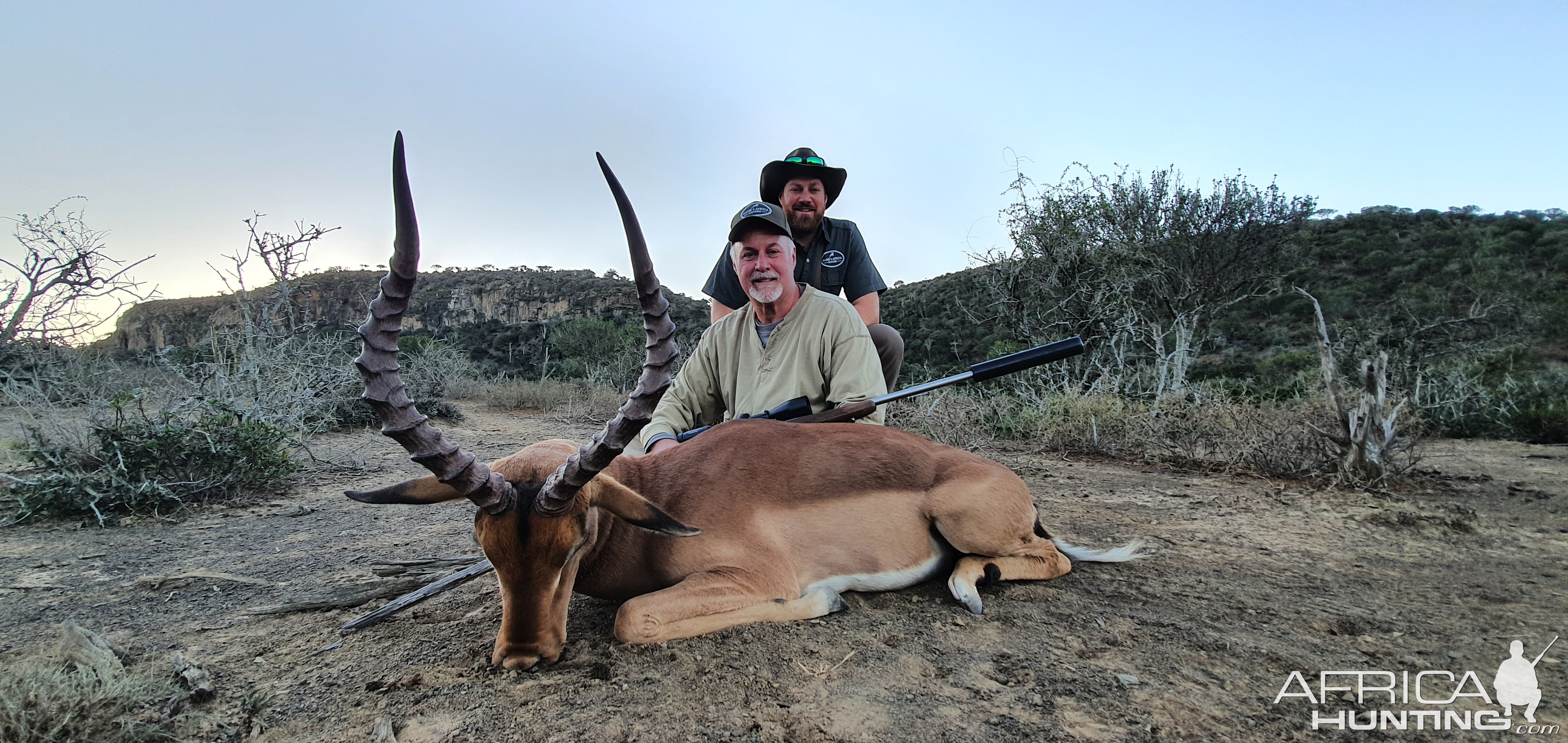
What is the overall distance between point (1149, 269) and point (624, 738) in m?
13.5

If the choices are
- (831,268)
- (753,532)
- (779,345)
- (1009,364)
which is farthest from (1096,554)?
(831,268)

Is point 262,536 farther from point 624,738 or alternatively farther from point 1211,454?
point 1211,454

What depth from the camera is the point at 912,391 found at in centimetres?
444

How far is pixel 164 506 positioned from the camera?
5.49m

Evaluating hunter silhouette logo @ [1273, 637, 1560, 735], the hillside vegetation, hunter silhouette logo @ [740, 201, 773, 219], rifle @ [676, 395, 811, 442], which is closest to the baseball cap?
hunter silhouette logo @ [740, 201, 773, 219]

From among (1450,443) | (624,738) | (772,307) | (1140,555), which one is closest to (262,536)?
(772,307)

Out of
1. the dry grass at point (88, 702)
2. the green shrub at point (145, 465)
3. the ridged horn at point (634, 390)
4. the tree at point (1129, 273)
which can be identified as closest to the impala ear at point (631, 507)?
the ridged horn at point (634, 390)

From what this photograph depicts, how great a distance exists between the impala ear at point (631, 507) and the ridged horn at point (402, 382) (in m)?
0.33

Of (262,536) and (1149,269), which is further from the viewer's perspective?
(1149,269)

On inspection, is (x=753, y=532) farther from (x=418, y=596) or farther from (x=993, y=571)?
(x=418, y=596)

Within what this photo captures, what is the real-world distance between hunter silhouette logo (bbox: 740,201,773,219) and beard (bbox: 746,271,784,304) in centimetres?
36

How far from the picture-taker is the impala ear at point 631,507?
2.53 m

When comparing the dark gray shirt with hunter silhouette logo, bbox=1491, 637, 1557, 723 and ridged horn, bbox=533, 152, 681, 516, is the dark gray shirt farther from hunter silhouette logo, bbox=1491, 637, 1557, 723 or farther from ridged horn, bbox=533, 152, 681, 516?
hunter silhouette logo, bbox=1491, 637, 1557, 723

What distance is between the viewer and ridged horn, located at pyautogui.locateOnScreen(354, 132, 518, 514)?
6.11ft
